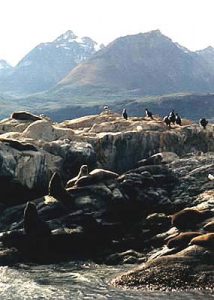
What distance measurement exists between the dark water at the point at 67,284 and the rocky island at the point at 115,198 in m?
1.66

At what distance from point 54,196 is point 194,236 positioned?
19.6m

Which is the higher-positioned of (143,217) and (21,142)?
(21,142)

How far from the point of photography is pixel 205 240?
144 feet

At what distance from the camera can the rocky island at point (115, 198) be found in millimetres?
→ 44625

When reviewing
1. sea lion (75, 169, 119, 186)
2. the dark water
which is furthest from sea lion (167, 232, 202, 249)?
sea lion (75, 169, 119, 186)

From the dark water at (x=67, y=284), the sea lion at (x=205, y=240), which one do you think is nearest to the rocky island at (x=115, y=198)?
the sea lion at (x=205, y=240)

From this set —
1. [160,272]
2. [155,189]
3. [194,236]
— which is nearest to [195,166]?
[155,189]

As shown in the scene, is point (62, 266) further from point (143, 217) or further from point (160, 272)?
point (143, 217)

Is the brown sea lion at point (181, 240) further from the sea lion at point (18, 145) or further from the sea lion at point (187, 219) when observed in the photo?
the sea lion at point (18, 145)

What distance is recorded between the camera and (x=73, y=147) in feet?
245

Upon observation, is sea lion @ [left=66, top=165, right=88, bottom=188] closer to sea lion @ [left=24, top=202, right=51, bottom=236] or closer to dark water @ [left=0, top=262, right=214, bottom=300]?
sea lion @ [left=24, top=202, right=51, bottom=236]

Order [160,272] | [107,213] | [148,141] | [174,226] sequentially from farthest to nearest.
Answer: [148,141] < [107,213] < [174,226] < [160,272]

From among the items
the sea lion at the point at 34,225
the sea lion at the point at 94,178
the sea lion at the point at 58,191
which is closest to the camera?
the sea lion at the point at 34,225

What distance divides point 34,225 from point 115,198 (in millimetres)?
11128
